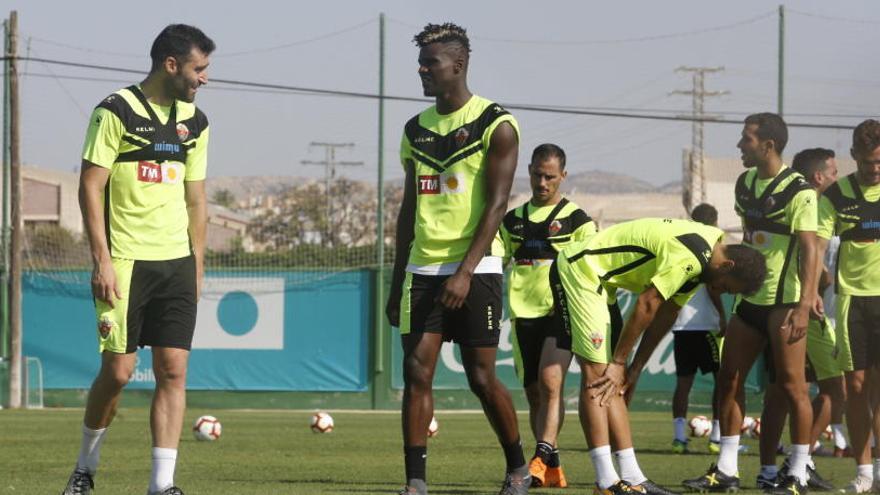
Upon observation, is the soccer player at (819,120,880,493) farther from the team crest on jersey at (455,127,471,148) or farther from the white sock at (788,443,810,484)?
the team crest on jersey at (455,127,471,148)

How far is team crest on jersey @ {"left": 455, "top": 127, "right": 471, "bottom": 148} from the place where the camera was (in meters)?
8.34

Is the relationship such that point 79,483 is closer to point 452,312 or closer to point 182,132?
point 182,132

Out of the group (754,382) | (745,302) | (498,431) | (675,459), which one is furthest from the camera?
(754,382)

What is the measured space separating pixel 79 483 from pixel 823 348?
18.8ft

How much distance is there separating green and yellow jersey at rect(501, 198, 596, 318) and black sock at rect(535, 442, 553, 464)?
1343 millimetres

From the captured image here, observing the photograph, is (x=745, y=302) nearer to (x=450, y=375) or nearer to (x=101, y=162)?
(x=101, y=162)

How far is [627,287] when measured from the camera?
8812mm

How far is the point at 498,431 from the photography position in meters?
8.67

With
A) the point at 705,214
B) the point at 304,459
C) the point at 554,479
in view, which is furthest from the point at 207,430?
the point at 554,479

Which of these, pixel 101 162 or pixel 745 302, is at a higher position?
pixel 101 162

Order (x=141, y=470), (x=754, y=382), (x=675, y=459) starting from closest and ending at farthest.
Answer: (x=141, y=470) → (x=675, y=459) → (x=754, y=382)

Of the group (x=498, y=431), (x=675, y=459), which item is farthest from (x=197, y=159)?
(x=675, y=459)

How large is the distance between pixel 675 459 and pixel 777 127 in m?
4.02

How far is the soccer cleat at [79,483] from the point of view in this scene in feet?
26.9
